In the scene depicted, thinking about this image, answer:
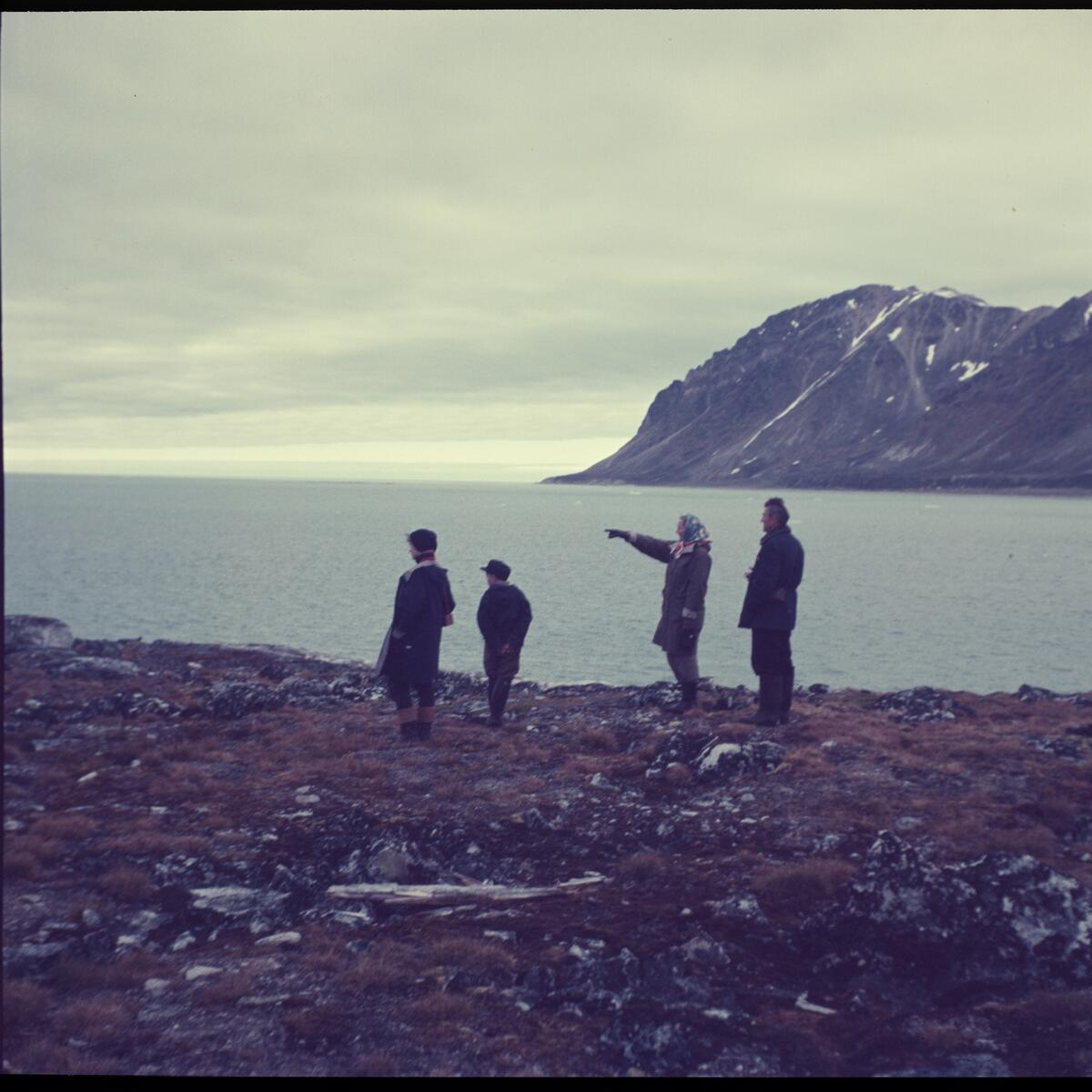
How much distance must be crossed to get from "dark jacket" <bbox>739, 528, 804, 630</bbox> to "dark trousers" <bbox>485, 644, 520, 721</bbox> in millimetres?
3348

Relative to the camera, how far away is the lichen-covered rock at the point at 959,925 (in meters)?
6.94

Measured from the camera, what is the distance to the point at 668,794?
1102 centimetres

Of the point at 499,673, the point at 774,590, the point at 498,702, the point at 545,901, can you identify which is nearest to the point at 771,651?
the point at 774,590

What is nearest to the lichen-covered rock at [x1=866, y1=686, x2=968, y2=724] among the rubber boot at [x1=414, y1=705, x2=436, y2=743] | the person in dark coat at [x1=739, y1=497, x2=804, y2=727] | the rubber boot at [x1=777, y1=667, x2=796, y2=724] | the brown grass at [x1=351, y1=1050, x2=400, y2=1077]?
the rubber boot at [x1=777, y1=667, x2=796, y2=724]

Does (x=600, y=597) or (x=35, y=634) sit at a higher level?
(x=35, y=634)

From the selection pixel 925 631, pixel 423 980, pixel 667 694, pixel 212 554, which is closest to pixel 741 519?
pixel 212 554

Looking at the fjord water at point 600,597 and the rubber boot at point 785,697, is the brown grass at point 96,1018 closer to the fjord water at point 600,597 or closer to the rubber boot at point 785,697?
the fjord water at point 600,597

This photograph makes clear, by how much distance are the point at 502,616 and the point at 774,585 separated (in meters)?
3.74

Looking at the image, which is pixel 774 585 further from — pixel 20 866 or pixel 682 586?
pixel 20 866

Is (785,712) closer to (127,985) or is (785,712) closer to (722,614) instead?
(127,985)

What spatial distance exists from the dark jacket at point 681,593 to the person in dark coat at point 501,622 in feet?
6.17

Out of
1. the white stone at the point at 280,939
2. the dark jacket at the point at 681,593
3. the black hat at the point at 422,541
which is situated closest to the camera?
the white stone at the point at 280,939

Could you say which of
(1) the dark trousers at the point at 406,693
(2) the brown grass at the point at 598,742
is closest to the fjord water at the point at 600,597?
(1) the dark trousers at the point at 406,693

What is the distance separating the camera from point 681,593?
13.6 metres
